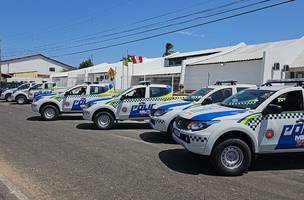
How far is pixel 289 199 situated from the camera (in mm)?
6004

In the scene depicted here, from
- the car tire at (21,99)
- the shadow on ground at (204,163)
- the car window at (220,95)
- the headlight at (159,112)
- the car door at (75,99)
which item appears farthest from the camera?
the car tire at (21,99)

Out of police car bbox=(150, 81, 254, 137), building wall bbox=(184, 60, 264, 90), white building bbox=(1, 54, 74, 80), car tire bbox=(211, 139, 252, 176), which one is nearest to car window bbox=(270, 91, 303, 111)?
car tire bbox=(211, 139, 252, 176)

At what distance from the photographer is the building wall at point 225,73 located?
25.5 meters

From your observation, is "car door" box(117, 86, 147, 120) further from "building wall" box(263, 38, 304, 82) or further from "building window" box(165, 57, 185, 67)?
"building window" box(165, 57, 185, 67)

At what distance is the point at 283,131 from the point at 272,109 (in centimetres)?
59

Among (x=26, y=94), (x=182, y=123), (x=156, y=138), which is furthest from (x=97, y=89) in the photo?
(x=26, y=94)

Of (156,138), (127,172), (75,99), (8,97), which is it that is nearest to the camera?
(127,172)

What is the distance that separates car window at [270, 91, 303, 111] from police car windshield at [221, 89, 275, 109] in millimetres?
214

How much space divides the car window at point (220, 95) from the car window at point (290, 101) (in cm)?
421

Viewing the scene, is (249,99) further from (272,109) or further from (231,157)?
(231,157)

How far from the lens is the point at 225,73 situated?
92.4 feet

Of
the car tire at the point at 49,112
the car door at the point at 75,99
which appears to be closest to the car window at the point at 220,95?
the car door at the point at 75,99

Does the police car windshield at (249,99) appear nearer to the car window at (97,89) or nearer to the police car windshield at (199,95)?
the police car windshield at (199,95)

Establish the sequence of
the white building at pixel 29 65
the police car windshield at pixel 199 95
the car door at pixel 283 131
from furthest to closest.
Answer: the white building at pixel 29 65
the police car windshield at pixel 199 95
the car door at pixel 283 131
